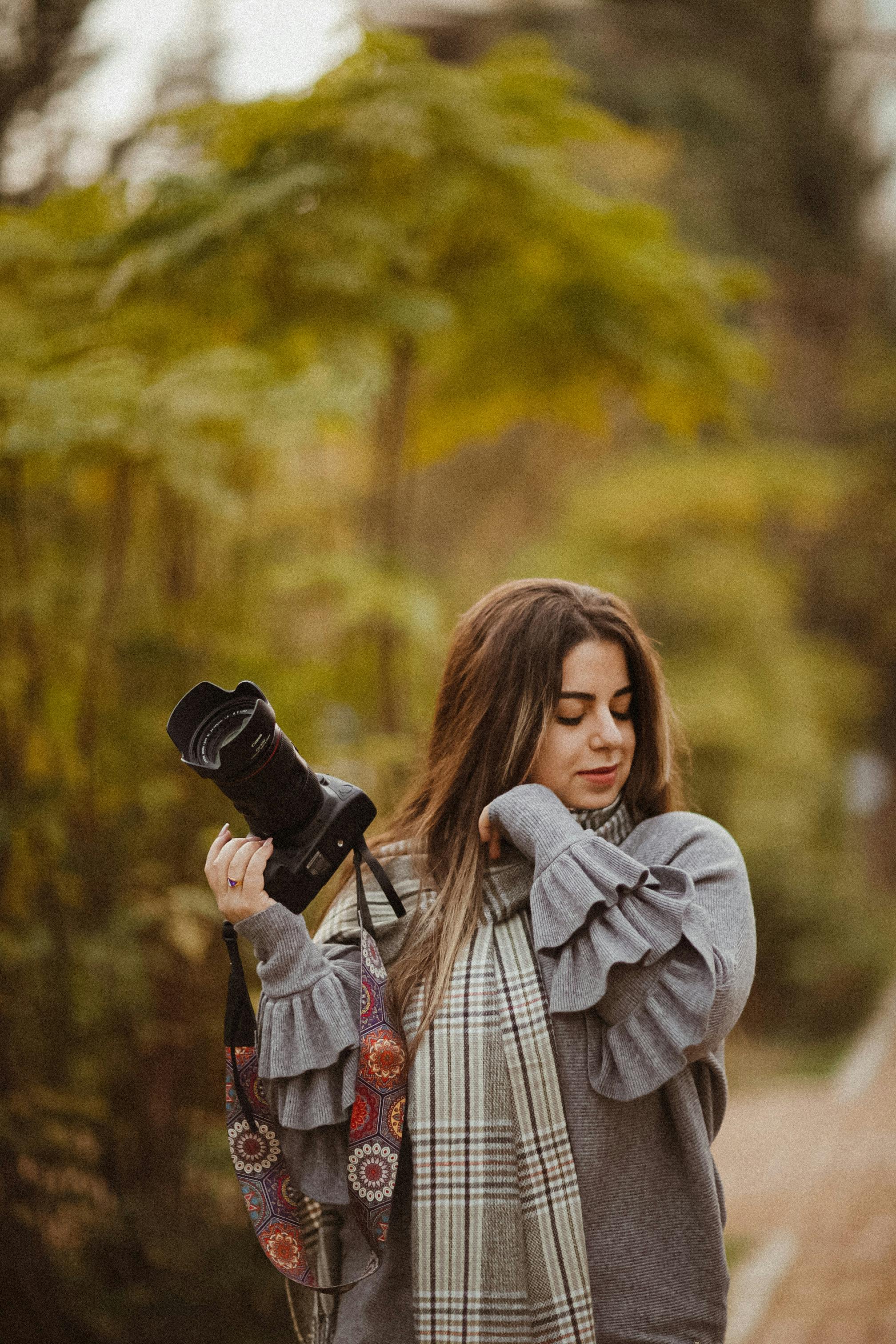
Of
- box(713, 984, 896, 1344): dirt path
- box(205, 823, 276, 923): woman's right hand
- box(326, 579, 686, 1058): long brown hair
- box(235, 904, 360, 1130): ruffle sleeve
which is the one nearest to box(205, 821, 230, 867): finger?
box(205, 823, 276, 923): woman's right hand

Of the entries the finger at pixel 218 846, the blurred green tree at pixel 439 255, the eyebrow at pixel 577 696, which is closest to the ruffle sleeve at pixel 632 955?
the eyebrow at pixel 577 696

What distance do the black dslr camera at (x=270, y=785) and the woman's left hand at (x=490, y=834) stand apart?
186 millimetres

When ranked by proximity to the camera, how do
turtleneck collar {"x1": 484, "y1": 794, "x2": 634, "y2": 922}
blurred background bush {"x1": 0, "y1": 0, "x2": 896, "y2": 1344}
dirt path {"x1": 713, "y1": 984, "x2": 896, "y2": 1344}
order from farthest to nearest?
dirt path {"x1": 713, "y1": 984, "x2": 896, "y2": 1344}, blurred background bush {"x1": 0, "y1": 0, "x2": 896, "y2": 1344}, turtleneck collar {"x1": 484, "y1": 794, "x2": 634, "y2": 922}

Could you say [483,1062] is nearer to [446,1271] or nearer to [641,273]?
[446,1271]

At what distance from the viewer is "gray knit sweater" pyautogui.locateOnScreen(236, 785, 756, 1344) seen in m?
1.52

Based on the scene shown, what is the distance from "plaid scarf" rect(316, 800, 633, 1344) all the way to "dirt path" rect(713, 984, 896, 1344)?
4.68 feet

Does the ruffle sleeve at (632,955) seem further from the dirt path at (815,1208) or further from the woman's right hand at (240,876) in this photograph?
the dirt path at (815,1208)

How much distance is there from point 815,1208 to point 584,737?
4148 millimetres

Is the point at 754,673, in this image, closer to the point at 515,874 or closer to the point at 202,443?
the point at 202,443

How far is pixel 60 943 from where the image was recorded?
2.97 m

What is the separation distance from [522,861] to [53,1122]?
6.20ft

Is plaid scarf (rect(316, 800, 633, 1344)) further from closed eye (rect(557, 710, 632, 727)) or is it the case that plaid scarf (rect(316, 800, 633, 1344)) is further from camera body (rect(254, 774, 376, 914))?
closed eye (rect(557, 710, 632, 727))

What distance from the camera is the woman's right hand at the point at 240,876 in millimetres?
1578

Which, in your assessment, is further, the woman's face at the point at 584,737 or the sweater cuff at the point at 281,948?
the woman's face at the point at 584,737
